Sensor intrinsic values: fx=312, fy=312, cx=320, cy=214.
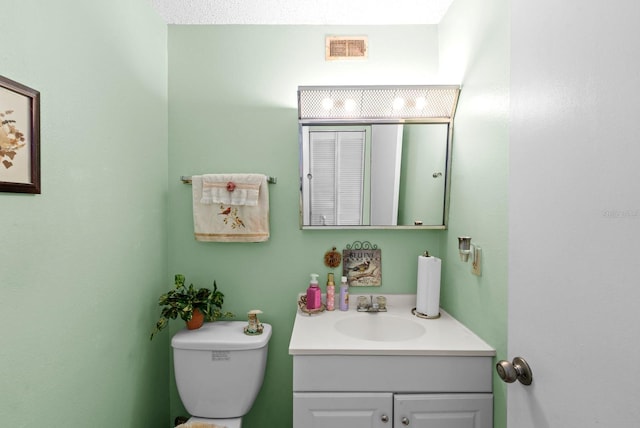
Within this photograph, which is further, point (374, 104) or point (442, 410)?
point (374, 104)

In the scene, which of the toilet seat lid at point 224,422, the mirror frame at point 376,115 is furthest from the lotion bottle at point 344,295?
the toilet seat lid at point 224,422

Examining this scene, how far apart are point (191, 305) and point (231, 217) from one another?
45 centimetres

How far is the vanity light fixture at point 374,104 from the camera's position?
1.49m

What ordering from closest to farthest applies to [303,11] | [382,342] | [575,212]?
[575,212] → [382,342] → [303,11]

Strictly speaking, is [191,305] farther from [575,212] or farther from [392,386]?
[575,212]

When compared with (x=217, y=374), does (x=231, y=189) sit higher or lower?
higher

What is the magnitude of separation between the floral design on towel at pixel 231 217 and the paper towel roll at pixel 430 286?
3.02 feet

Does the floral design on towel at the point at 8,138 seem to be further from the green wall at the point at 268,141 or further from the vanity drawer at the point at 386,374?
the vanity drawer at the point at 386,374

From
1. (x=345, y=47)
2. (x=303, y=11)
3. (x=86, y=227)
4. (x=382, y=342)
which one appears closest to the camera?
(x=86, y=227)

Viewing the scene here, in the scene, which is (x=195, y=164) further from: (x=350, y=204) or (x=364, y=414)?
(x=364, y=414)


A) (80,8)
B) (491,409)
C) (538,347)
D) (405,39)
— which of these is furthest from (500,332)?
(80,8)

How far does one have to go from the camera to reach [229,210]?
1.56m

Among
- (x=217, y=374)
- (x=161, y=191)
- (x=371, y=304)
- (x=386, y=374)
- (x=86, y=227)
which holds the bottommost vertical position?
(x=217, y=374)

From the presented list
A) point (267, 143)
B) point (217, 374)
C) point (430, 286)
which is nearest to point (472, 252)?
point (430, 286)
